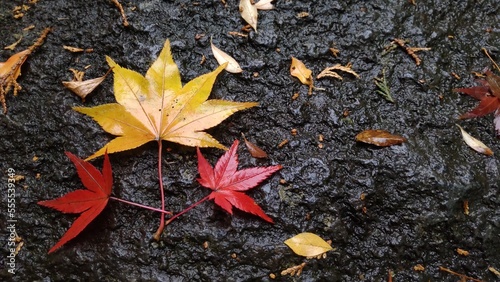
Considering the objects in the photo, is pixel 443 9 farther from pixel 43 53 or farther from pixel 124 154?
pixel 43 53

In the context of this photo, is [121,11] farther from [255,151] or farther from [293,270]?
[293,270]

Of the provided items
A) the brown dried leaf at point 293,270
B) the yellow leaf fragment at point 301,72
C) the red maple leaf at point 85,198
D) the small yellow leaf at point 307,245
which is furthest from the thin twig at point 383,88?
the red maple leaf at point 85,198

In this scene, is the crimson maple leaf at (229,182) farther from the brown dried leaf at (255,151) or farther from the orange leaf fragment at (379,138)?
the orange leaf fragment at (379,138)

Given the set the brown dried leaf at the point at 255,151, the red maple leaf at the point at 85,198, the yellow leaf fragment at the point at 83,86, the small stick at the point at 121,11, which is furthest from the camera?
the small stick at the point at 121,11

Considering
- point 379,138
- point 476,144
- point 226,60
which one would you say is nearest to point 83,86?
point 226,60

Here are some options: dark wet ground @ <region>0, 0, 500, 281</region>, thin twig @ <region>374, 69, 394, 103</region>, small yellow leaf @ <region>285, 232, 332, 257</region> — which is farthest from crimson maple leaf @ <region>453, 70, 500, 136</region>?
small yellow leaf @ <region>285, 232, 332, 257</region>

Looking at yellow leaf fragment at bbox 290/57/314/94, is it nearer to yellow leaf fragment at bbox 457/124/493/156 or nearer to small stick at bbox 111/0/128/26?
yellow leaf fragment at bbox 457/124/493/156
